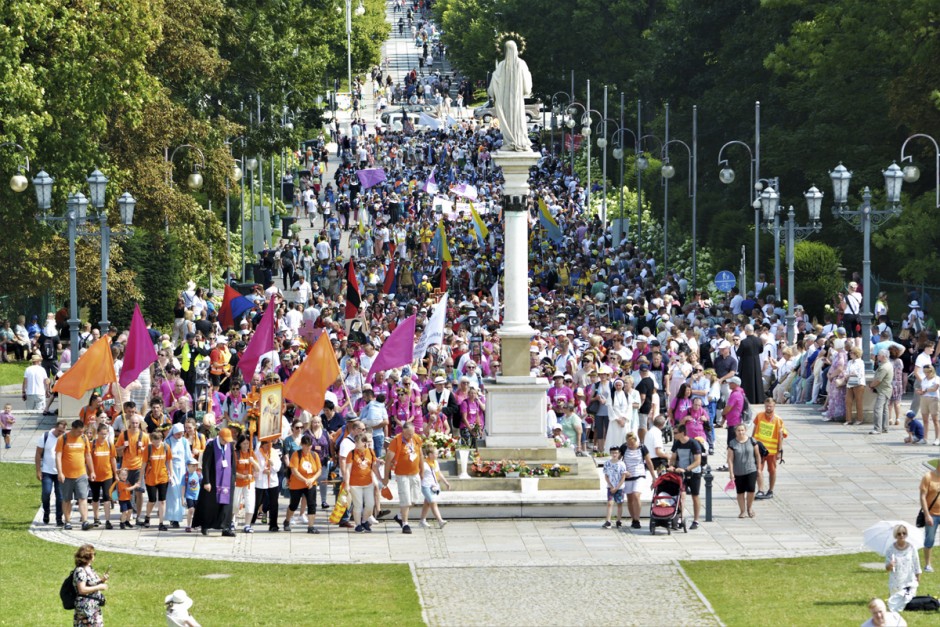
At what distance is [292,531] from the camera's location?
92.8ft

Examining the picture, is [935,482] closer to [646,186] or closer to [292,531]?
[292,531]

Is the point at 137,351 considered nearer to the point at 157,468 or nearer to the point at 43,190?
the point at 157,468

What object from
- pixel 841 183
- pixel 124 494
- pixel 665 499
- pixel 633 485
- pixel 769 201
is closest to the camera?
pixel 665 499

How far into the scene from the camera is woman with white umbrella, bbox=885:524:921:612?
21.6 m

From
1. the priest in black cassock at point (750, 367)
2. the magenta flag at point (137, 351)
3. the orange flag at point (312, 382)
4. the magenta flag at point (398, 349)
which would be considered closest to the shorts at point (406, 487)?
the orange flag at point (312, 382)

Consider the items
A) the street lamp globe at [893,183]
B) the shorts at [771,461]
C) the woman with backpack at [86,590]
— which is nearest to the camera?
the woman with backpack at [86,590]

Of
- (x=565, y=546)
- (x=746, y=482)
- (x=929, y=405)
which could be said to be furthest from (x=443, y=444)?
(x=929, y=405)

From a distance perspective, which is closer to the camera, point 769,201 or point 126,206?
point 126,206

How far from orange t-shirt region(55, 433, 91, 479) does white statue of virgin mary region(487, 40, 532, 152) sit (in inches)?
316

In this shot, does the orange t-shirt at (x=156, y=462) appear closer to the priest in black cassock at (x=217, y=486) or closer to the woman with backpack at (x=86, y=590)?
the priest in black cassock at (x=217, y=486)

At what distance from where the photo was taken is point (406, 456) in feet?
91.9

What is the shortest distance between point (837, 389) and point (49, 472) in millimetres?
14396

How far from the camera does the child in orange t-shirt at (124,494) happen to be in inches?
1109

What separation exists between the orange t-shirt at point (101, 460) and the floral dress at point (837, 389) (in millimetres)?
13710
